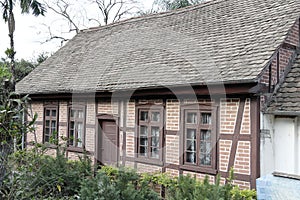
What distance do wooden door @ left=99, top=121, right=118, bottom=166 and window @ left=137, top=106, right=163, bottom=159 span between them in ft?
3.58

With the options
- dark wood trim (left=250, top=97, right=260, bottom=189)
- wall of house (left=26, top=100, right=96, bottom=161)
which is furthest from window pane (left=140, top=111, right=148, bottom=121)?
dark wood trim (left=250, top=97, right=260, bottom=189)

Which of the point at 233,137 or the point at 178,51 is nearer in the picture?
the point at 233,137

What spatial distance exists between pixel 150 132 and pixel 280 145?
3.09m

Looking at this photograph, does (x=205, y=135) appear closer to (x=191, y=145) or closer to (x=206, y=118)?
(x=206, y=118)

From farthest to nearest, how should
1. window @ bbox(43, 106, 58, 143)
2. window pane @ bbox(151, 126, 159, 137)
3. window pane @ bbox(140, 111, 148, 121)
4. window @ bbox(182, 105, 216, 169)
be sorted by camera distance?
window @ bbox(43, 106, 58, 143) < window pane @ bbox(140, 111, 148, 121) < window pane @ bbox(151, 126, 159, 137) < window @ bbox(182, 105, 216, 169)

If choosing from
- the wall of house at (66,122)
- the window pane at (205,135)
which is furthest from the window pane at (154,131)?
the wall of house at (66,122)

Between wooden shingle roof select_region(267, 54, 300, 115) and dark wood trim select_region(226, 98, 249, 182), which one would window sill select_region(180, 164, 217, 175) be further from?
wooden shingle roof select_region(267, 54, 300, 115)

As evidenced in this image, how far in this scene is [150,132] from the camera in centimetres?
866

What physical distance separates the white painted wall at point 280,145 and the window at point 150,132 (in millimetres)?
2502

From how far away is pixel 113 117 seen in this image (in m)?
9.70

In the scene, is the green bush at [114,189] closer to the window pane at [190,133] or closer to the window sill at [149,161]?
the window sill at [149,161]

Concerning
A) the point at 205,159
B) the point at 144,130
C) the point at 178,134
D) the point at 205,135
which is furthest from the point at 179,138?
the point at 144,130

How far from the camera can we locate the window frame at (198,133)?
24.0 ft

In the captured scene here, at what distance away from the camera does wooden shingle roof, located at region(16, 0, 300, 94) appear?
755cm
